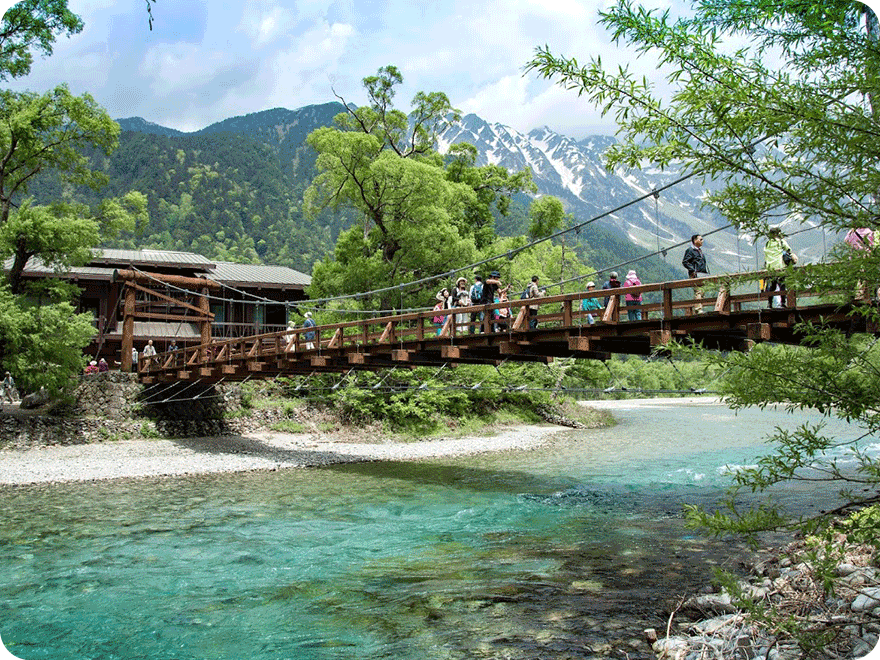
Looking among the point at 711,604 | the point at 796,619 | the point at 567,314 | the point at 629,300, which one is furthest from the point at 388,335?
the point at 796,619

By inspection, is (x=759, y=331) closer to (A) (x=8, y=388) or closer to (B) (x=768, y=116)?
(B) (x=768, y=116)

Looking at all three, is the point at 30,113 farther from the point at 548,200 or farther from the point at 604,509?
the point at 548,200

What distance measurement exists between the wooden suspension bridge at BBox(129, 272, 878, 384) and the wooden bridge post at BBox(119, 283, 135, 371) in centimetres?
223

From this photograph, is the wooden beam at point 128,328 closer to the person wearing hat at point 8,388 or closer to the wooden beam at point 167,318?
the wooden beam at point 167,318

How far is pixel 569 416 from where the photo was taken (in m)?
25.3

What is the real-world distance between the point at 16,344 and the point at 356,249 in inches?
391

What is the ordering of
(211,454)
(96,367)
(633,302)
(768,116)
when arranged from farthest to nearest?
(96,367) < (211,454) < (633,302) < (768,116)

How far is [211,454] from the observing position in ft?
52.6

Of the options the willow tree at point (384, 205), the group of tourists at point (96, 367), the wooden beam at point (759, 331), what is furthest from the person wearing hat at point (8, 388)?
the wooden beam at point (759, 331)

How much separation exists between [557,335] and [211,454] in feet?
30.2

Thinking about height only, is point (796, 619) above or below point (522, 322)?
below

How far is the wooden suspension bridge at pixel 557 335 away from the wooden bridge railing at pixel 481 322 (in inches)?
0.8

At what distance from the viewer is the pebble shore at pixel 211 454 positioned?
13.7 meters

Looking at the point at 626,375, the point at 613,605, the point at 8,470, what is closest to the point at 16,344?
the point at 8,470
